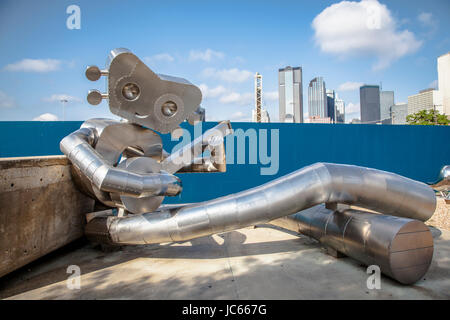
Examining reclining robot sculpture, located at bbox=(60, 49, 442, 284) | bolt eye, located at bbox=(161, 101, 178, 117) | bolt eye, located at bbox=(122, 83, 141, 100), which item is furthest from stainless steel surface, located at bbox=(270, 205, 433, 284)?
bolt eye, located at bbox=(122, 83, 141, 100)

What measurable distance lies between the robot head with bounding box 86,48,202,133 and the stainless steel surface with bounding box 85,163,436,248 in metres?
1.83

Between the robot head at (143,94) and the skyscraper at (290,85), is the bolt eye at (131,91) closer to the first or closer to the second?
the robot head at (143,94)

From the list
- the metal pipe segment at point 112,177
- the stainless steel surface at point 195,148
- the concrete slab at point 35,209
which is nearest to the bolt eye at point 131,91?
the metal pipe segment at point 112,177

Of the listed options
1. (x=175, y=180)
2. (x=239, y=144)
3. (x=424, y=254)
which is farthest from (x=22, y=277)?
(x=239, y=144)

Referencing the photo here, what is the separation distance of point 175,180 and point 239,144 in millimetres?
6200

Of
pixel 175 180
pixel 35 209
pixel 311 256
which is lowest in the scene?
pixel 311 256

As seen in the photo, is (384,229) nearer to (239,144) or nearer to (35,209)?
(35,209)

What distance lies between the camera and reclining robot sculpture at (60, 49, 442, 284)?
13.0 ft

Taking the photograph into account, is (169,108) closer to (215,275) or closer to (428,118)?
(215,275)

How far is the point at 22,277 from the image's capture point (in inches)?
180

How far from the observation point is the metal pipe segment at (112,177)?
12.9 ft

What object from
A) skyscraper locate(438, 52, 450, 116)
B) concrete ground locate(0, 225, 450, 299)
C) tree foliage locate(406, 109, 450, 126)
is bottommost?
concrete ground locate(0, 225, 450, 299)

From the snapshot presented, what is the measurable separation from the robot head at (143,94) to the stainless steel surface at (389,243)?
11.8 ft

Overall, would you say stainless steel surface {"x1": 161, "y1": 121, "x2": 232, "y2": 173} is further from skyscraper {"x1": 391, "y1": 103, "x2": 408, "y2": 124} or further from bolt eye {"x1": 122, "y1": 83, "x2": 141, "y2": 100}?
skyscraper {"x1": 391, "y1": 103, "x2": 408, "y2": 124}
